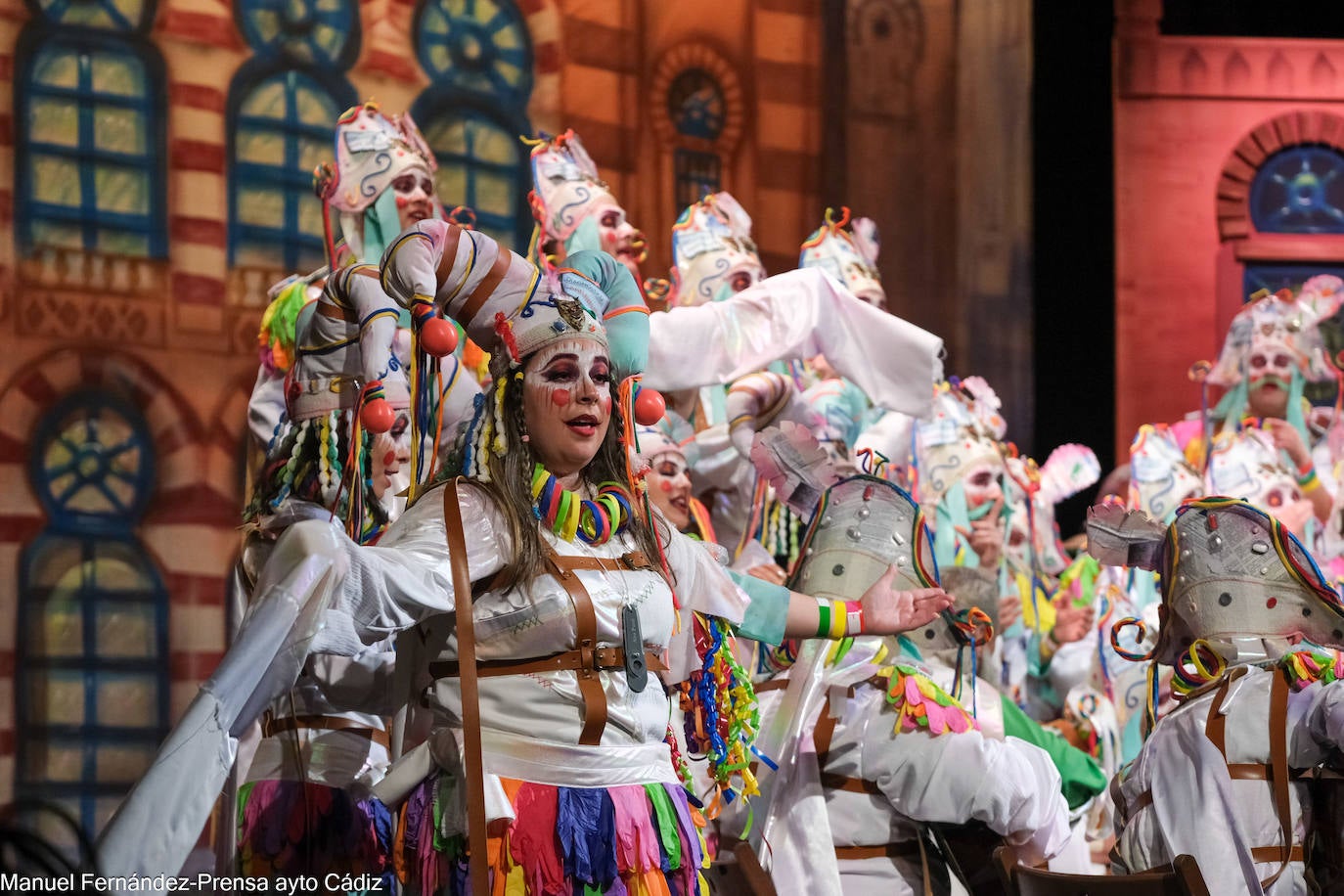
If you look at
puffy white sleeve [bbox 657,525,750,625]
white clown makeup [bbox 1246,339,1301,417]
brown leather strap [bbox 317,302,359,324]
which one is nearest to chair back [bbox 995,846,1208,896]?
puffy white sleeve [bbox 657,525,750,625]

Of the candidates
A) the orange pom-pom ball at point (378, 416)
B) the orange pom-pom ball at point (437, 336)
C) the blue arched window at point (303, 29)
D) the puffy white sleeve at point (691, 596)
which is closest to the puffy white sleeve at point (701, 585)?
the puffy white sleeve at point (691, 596)

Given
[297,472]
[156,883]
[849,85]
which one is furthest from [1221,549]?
[849,85]

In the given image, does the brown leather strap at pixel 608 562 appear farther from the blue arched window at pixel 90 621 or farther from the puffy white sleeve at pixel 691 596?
the blue arched window at pixel 90 621

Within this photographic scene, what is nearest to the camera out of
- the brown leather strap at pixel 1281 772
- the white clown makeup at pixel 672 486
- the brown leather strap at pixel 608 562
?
the brown leather strap at pixel 608 562

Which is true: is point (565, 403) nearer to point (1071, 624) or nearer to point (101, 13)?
point (101, 13)

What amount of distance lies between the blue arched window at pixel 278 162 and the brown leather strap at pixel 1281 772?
4289 mm

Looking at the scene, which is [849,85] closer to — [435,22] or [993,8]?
[993,8]

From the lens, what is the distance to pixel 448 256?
3.10 metres

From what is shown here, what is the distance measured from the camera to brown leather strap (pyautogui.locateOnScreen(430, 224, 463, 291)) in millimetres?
3096

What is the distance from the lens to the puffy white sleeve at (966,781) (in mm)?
3744

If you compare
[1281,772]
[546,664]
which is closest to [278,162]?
[546,664]

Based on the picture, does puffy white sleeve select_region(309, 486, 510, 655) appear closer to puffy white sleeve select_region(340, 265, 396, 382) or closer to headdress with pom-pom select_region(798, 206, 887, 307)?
puffy white sleeve select_region(340, 265, 396, 382)

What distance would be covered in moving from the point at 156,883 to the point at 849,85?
7.77 meters

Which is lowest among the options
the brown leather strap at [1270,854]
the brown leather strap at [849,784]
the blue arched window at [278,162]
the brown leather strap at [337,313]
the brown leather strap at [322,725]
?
the brown leather strap at [1270,854]
